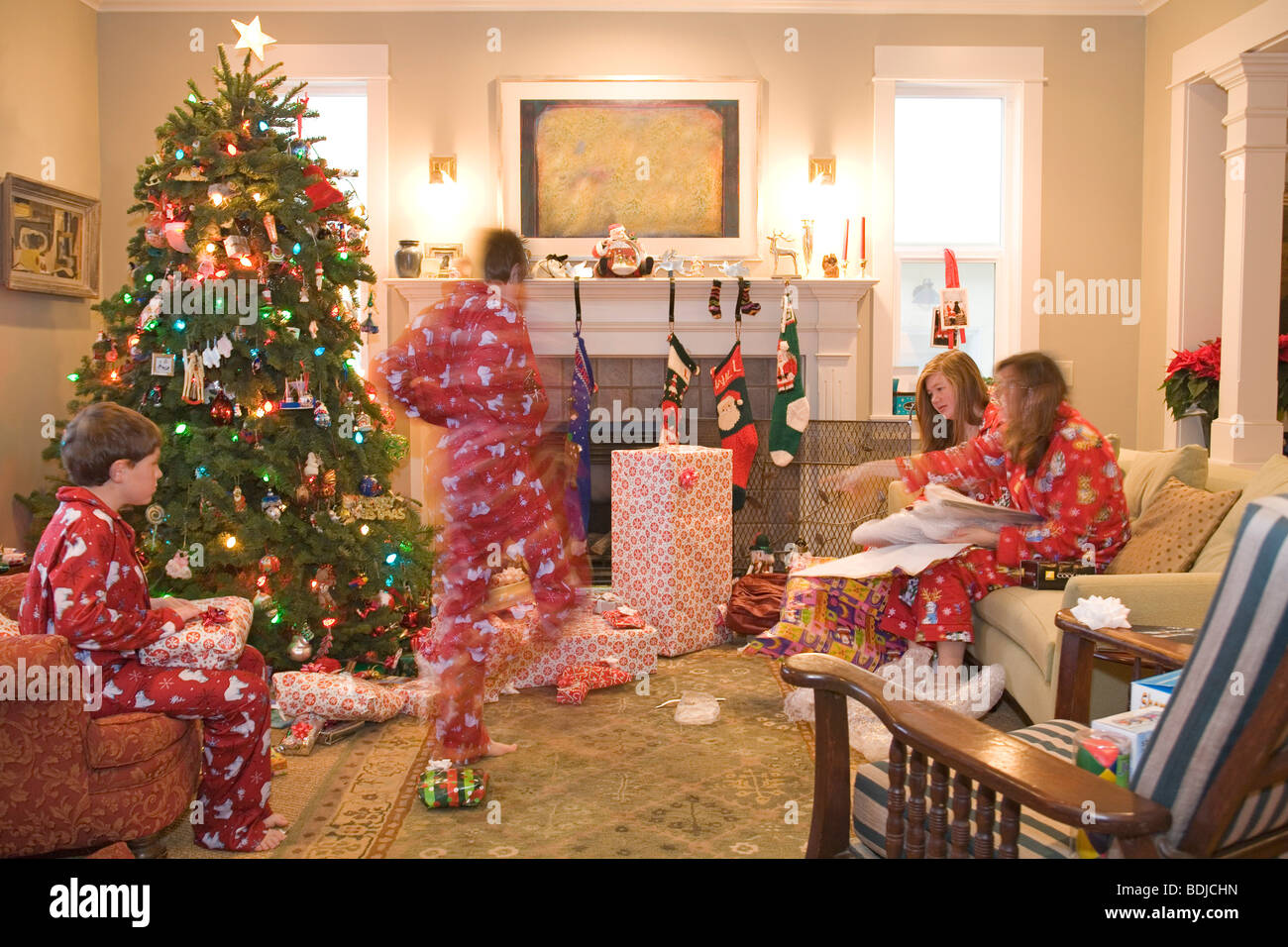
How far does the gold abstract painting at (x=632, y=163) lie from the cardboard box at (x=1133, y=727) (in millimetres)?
4374

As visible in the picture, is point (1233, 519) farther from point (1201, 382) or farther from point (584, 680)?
point (1201, 382)

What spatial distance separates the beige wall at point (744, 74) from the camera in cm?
555

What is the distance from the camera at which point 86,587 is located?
6.59ft

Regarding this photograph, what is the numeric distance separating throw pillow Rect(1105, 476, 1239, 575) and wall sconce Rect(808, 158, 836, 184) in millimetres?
→ 3072

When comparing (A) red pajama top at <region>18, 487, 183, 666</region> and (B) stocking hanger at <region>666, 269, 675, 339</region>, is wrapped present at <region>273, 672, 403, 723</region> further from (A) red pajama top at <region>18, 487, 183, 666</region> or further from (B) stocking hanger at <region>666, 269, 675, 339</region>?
(B) stocking hanger at <region>666, 269, 675, 339</region>

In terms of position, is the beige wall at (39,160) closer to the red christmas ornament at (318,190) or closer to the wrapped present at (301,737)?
the red christmas ornament at (318,190)

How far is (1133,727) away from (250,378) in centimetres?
307

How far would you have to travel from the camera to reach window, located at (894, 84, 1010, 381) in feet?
18.8

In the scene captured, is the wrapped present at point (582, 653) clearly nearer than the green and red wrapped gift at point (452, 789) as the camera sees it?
No

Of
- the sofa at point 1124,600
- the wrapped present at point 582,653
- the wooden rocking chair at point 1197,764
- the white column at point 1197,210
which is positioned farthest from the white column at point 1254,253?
the wooden rocking chair at point 1197,764

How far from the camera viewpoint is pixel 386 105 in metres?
5.54

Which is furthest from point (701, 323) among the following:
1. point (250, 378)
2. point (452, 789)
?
point (452, 789)

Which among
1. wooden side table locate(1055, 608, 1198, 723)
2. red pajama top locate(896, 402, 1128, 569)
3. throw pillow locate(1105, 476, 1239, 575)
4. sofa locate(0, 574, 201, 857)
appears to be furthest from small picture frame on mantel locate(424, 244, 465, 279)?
wooden side table locate(1055, 608, 1198, 723)
